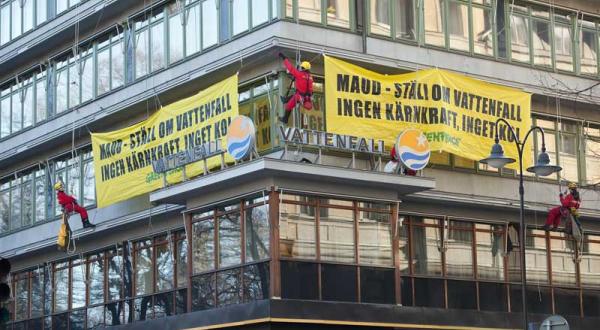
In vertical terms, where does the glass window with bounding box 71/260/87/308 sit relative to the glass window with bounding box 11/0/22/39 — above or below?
below

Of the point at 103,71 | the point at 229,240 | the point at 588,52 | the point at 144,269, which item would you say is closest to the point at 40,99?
the point at 103,71

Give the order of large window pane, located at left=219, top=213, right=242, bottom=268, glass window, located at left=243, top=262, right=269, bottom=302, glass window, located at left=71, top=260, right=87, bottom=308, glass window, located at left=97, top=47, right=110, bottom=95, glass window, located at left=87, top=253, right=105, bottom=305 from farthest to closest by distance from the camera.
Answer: glass window, located at left=71, top=260, right=87, bottom=308, glass window, located at left=97, top=47, right=110, bottom=95, glass window, located at left=87, top=253, right=105, bottom=305, large window pane, located at left=219, top=213, right=242, bottom=268, glass window, located at left=243, top=262, right=269, bottom=302

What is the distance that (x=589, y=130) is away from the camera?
41.0m

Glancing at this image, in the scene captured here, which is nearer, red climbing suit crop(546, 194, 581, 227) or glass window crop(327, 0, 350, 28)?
glass window crop(327, 0, 350, 28)

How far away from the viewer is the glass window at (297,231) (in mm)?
33250

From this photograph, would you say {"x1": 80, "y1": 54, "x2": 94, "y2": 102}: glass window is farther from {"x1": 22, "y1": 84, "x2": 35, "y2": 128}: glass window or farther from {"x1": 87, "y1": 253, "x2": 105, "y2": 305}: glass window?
{"x1": 87, "y1": 253, "x2": 105, "y2": 305}: glass window

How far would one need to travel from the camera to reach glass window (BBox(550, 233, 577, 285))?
39125 millimetres

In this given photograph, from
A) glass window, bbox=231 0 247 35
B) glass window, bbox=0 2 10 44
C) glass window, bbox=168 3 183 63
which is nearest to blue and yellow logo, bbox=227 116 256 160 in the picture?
glass window, bbox=231 0 247 35

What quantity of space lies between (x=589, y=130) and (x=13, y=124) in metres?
20.0

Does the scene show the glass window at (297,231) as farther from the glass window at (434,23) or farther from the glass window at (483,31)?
the glass window at (483,31)

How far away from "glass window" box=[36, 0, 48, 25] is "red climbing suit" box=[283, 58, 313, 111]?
587 inches

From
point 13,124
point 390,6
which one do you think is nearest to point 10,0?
point 13,124

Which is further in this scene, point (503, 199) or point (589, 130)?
point (589, 130)

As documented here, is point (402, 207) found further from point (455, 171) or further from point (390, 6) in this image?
point (390, 6)
